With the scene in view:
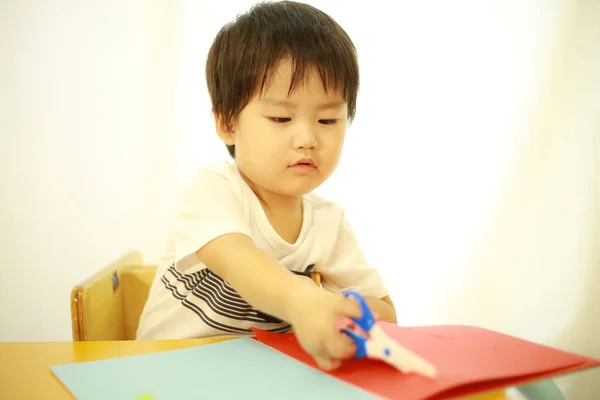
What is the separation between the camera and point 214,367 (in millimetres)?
459

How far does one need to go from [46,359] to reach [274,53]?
420 mm

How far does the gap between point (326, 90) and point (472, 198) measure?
0.69 metres

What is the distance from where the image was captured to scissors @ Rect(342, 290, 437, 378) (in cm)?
42

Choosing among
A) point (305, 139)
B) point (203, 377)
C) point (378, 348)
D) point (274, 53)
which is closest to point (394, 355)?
point (378, 348)

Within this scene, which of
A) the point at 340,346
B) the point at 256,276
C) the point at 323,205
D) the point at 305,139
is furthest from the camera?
the point at 323,205

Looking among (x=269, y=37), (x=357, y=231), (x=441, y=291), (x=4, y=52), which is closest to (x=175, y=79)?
(x=4, y=52)

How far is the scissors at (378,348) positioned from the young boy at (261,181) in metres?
0.12

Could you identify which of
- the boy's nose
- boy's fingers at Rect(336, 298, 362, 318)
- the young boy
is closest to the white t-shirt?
the young boy

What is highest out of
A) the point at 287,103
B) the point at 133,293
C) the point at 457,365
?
the point at 287,103

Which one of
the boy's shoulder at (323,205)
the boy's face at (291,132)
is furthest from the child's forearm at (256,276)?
the boy's shoulder at (323,205)

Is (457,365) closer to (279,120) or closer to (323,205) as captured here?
(279,120)

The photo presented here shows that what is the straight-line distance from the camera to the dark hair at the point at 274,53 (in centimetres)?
66

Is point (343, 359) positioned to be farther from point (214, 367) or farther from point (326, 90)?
point (326, 90)

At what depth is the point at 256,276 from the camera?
1.75 feet
